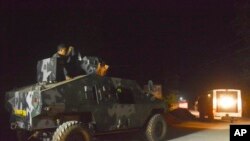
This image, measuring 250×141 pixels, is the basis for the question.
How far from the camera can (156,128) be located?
13047 mm

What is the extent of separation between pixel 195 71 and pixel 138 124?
179 ft

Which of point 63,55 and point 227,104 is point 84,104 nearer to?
point 63,55

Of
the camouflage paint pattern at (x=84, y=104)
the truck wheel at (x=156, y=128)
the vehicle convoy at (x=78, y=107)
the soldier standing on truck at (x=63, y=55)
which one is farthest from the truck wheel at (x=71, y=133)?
the truck wheel at (x=156, y=128)

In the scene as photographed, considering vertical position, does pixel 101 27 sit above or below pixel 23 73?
above

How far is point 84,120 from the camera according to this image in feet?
36.2

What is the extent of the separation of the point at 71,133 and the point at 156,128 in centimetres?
376

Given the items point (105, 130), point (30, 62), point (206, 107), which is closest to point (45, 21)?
point (30, 62)

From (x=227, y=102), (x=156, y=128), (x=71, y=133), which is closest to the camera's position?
(x=71, y=133)

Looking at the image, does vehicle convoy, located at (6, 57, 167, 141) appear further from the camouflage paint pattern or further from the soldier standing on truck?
the soldier standing on truck

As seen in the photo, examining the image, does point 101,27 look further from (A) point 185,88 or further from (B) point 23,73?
(A) point 185,88

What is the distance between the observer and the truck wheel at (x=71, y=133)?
9828 millimetres

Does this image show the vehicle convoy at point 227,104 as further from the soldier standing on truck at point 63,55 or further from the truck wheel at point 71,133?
the truck wheel at point 71,133

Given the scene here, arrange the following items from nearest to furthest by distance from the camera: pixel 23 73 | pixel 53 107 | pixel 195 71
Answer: pixel 53 107
pixel 23 73
pixel 195 71

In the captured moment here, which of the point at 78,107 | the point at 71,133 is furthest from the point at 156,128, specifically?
the point at 71,133
